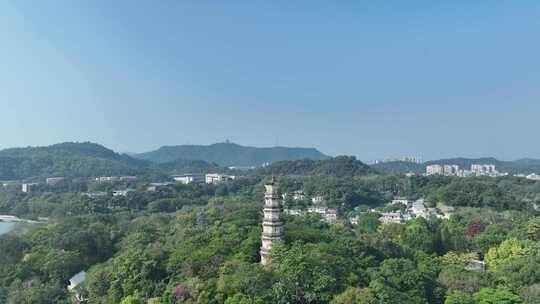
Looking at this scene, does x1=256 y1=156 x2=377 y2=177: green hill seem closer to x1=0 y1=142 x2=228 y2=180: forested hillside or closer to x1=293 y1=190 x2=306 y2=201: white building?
x1=293 y1=190 x2=306 y2=201: white building

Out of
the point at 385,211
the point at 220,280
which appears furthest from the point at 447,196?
the point at 220,280

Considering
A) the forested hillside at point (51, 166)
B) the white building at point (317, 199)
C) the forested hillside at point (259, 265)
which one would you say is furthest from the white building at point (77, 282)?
the forested hillside at point (51, 166)

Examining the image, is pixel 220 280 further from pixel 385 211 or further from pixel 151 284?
pixel 385 211

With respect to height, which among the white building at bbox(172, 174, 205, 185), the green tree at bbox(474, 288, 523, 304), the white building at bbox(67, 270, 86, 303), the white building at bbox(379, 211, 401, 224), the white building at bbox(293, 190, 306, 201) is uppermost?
the white building at bbox(172, 174, 205, 185)

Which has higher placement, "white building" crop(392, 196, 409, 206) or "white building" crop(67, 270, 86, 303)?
"white building" crop(392, 196, 409, 206)

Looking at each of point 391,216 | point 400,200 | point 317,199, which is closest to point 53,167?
point 317,199

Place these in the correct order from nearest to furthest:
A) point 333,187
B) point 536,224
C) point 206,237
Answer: point 206,237, point 536,224, point 333,187

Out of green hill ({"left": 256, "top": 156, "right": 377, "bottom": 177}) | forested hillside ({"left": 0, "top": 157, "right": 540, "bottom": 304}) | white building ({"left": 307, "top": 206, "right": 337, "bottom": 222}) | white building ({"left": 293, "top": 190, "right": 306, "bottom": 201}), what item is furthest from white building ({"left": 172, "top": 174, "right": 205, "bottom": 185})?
forested hillside ({"left": 0, "top": 157, "right": 540, "bottom": 304})

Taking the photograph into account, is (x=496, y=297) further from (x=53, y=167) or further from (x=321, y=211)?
(x=53, y=167)
